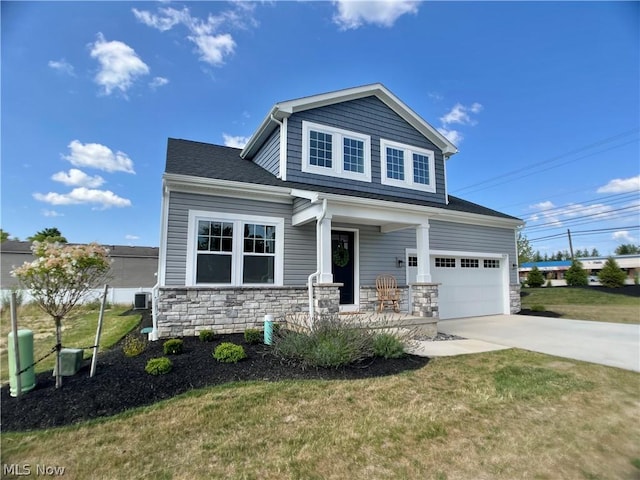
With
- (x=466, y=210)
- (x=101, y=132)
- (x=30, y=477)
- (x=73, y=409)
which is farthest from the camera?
(x=466, y=210)

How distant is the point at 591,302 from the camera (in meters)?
15.1

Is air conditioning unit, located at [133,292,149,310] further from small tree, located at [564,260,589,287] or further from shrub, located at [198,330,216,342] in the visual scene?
small tree, located at [564,260,589,287]

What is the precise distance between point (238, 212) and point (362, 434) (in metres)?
5.55

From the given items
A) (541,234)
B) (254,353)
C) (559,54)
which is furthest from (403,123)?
(541,234)

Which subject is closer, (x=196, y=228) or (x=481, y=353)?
(x=481, y=353)

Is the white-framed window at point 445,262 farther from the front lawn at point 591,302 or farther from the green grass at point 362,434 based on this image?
the green grass at point 362,434

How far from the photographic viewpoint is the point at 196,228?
7.00 m

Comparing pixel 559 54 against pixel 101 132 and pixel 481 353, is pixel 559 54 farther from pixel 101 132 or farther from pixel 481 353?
pixel 101 132

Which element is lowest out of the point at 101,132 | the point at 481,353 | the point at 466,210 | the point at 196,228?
the point at 481,353

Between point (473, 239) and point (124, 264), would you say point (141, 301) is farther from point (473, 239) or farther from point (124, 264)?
point (473, 239)

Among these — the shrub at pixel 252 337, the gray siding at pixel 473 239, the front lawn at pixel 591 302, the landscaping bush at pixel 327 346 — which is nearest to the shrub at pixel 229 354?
the landscaping bush at pixel 327 346

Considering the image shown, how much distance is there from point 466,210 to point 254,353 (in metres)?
8.60

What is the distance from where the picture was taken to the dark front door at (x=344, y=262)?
8680 millimetres

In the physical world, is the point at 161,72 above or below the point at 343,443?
above
